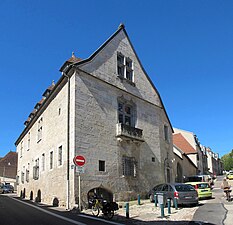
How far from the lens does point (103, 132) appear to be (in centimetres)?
1898

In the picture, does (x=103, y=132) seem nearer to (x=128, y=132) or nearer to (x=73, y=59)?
(x=128, y=132)

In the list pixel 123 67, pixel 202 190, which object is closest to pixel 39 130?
pixel 123 67

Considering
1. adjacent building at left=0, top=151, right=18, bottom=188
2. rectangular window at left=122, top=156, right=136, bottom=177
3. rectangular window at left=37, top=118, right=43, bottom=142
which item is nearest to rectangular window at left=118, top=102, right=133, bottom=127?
rectangular window at left=122, top=156, right=136, bottom=177

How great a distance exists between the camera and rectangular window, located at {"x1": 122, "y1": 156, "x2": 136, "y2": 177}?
Result: 66.6 feet

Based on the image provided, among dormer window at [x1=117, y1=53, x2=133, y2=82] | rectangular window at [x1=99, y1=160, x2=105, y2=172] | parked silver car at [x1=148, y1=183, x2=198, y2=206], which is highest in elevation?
dormer window at [x1=117, y1=53, x2=133, y2=82]

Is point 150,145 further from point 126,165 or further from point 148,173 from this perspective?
point 126,165

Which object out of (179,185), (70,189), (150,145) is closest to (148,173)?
(150,145)

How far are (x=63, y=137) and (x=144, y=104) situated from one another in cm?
840

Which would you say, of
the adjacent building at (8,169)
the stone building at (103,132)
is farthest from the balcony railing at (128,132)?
the adjacent building at (8,169)

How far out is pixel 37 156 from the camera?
84.5 ft

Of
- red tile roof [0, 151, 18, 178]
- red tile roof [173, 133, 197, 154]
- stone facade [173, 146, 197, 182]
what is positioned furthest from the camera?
red tile roof [0, 151, 18, 178]

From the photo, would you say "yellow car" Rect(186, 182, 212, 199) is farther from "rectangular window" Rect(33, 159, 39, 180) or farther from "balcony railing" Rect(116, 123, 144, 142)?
"rectangular window" Rect(33, 159, 39, 180)

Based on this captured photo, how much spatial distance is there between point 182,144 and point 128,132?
35.3m

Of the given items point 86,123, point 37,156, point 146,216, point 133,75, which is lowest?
point 146,216
